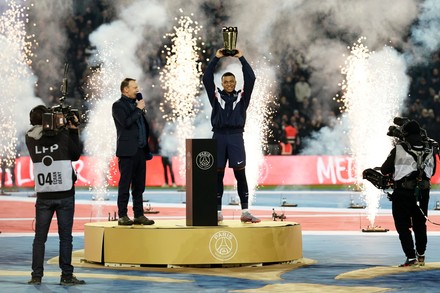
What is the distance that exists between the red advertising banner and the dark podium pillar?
80.0 ft

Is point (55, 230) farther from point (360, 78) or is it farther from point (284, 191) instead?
point (360, 78)

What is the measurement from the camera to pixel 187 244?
13.3 m

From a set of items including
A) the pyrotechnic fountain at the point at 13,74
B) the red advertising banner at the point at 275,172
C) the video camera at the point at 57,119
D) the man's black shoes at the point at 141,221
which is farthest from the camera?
the pyrotechnic fountain at the point at 13,74

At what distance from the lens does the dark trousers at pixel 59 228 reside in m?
11.5

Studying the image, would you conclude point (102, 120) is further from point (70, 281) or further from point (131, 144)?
point (70, 281)

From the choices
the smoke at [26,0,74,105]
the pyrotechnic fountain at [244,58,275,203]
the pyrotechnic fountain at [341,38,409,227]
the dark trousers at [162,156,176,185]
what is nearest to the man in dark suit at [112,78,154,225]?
the pyrotechnic fountain at [244,58,275,203]

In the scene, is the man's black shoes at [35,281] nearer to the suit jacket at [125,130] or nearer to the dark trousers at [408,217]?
the suit jacket at [125,130]

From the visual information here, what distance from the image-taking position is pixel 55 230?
20375 millimetres

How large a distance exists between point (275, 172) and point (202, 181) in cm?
2584

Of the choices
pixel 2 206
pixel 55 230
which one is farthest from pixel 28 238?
pixel 2 206

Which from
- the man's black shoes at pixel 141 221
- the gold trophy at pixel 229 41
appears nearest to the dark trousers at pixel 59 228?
the man's black shoes at pixel 141 221

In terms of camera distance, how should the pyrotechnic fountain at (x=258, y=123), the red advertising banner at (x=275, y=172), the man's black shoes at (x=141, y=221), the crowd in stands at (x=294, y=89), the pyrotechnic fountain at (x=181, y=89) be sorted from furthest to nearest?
the crowd in stands at (x=294, y=89) → the pyrotechnic fountain at (x=181, y=89) → the pyrotechnic fountain at (x=258, y=123) → the red advertising banner at (x=275, y=172) → the man's black shoes at (x=141, y=221)

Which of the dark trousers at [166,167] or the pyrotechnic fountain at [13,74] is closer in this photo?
the dark trousers at [166,167]

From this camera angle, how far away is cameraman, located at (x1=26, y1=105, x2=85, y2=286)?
1152 centimetres
